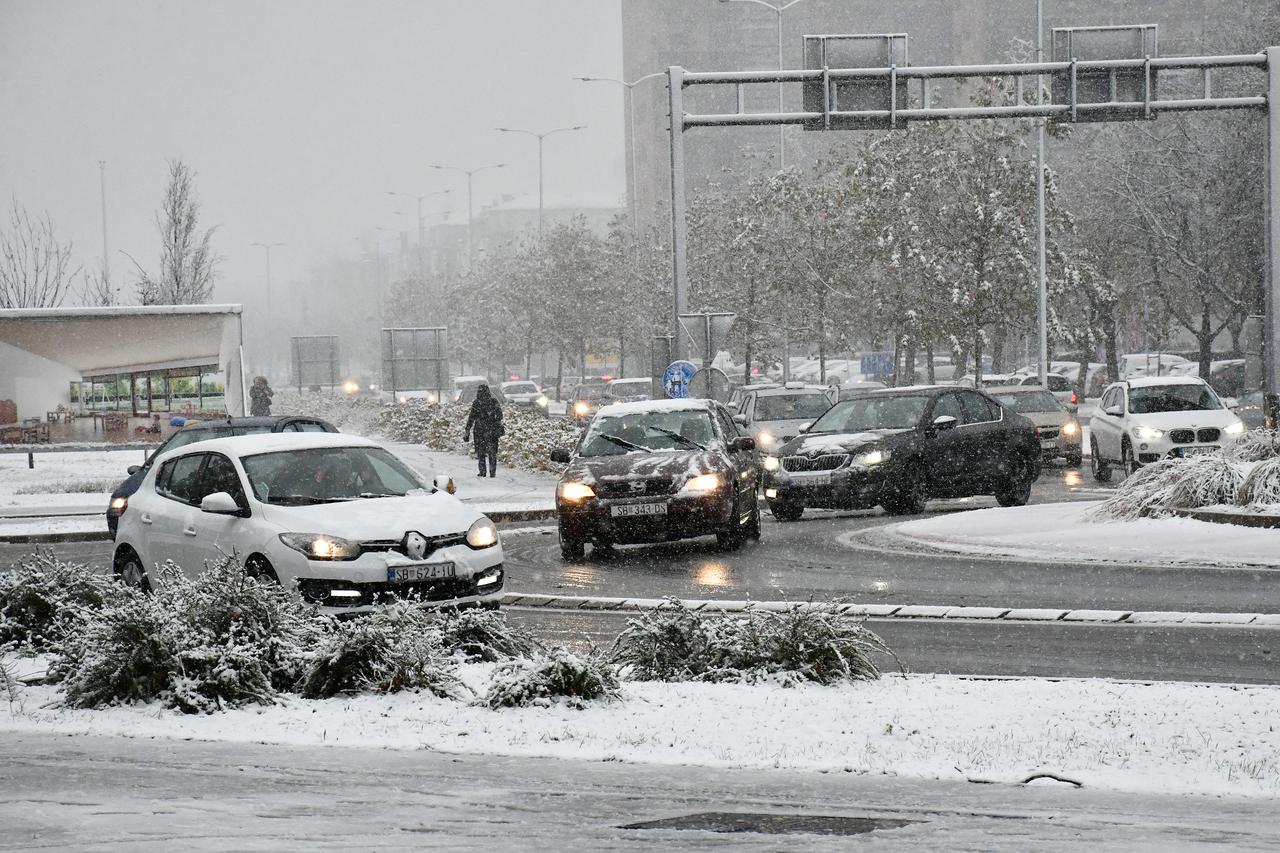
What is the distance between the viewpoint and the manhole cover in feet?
20.4

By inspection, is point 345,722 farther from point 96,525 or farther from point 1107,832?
point 96,525

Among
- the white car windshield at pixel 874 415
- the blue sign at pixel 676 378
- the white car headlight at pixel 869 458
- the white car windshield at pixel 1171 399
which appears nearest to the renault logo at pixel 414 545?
the white car headlight at pixel 869 458

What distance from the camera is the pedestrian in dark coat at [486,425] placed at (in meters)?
31.7

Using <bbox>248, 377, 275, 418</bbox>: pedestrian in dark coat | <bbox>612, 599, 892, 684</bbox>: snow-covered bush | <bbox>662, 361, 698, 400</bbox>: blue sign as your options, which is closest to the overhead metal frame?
<bbox>662, 361, 698, 400</bbox>: blue sign

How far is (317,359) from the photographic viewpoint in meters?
82.3

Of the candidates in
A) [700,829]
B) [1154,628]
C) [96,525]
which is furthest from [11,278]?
[700,829]

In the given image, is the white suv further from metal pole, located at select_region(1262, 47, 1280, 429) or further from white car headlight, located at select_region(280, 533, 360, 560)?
white car headlight, located at select_region(280, 533, 360, 560)

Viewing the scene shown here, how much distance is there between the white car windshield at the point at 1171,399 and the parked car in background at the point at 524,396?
97.0 feet

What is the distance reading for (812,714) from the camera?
27.2 ft

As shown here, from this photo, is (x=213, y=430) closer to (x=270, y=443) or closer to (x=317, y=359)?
(x=270, y=443)

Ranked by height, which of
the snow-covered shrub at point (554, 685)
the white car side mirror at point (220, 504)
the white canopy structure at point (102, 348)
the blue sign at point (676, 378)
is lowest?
the snow-covered shrub at point (554, 685)

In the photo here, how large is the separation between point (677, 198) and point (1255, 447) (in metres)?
11.5

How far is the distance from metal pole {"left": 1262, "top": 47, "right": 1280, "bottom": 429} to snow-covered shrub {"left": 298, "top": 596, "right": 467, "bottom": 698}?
65.9 ft

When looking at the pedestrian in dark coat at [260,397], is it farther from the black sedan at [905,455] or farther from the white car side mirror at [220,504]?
the white car side mirror at [220,504]
